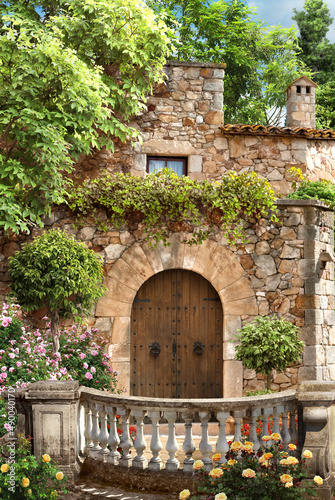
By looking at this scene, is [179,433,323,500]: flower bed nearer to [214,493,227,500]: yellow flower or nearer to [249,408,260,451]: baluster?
[214,493,227,500]: yellow flower

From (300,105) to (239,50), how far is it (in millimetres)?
5771

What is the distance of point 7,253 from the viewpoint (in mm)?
8273

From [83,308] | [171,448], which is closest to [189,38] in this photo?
[83,308]

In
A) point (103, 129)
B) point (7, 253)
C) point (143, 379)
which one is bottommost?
point (143, 379)

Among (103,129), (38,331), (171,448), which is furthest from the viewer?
(103,129)

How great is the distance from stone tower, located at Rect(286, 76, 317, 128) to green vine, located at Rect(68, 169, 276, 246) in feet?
12.9

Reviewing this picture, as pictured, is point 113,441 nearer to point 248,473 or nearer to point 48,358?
point 248,473

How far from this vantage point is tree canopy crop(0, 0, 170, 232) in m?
7.50

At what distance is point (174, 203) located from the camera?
328 inches

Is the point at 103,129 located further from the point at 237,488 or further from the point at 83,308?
the point at 237,488

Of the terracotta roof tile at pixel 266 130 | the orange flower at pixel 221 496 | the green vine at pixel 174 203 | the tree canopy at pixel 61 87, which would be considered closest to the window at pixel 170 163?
the tree canopy at pixel 61 87

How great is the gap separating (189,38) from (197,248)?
10.5 metres

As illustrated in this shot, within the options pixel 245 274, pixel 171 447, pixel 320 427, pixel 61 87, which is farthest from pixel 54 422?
pixel 61 87

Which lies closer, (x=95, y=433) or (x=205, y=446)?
(x=205, y=446)
